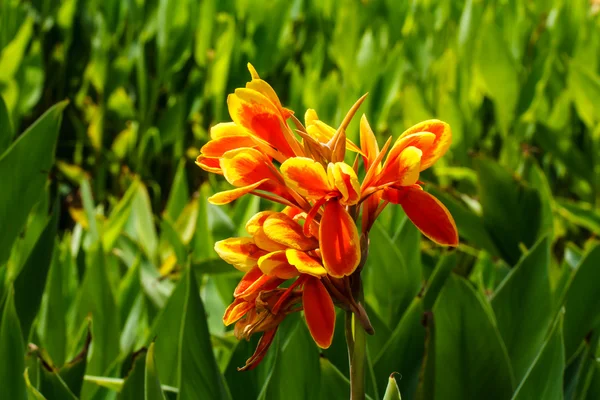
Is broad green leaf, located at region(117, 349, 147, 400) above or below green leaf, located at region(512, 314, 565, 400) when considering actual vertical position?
below

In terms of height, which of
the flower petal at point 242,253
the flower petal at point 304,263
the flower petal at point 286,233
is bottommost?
the flower petal at point 242,253

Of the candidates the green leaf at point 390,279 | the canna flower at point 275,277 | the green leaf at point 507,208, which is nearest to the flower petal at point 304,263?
the canna flower at point 275,277

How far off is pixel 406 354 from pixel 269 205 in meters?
0.88

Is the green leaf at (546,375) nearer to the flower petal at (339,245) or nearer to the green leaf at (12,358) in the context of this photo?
the flower petal at (339,245)

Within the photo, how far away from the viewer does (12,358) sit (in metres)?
0.89

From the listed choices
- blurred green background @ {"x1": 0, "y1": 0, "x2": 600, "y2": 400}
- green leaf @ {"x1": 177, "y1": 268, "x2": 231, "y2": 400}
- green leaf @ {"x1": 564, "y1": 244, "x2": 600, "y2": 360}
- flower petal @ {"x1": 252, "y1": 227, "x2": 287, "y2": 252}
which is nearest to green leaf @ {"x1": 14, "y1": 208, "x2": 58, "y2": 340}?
blurred green background @ {"x1": 0, "y1": 0, "x2": 600, "y2": 400}

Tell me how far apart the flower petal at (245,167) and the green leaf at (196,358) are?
1.07 ft

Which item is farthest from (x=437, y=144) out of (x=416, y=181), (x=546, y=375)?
(x=546, y=375)

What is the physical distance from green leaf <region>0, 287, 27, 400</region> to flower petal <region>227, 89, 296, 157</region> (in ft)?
1.37

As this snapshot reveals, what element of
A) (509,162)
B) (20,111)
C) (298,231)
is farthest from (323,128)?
(20,111)

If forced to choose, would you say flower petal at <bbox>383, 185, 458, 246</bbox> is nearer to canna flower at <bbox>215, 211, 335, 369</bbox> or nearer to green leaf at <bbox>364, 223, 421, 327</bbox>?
canna flower at <bbox>215, 211, 335, 369</bbox>

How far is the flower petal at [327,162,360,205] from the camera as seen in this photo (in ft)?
1.77

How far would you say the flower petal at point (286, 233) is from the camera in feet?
1.82

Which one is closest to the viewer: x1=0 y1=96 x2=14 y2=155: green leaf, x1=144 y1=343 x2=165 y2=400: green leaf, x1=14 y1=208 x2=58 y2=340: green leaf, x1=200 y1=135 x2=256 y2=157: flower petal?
x1=200 y1=135 x2=256 y2=157: flower petal
